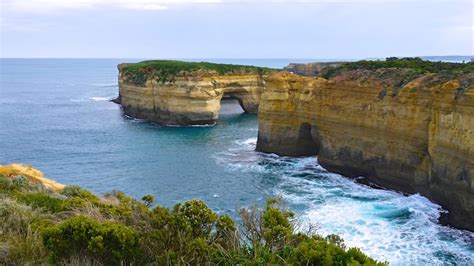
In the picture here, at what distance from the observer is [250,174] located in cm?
3209

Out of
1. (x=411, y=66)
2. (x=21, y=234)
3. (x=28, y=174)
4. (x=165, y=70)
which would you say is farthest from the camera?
(x=165, y=70)

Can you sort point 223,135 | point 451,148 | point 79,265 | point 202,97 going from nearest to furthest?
point 79,265 < point 451,148 < point 223,135 < point 202,97

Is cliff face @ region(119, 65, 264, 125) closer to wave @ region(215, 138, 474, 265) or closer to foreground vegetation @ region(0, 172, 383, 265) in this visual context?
wave @ region(215, 138, 474, 265)

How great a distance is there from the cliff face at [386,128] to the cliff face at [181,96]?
1844 centimetres

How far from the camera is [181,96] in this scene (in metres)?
55.8

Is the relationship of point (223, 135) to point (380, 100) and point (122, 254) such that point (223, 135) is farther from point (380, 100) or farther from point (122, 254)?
A: point (122, 254)

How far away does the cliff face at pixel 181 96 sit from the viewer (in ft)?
183

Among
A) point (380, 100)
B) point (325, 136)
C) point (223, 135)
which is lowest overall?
point (223, 135)

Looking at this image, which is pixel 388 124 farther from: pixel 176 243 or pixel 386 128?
pixel 176 243

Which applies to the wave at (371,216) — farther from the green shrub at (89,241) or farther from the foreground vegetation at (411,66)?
the foreground vegetation at (411,66)

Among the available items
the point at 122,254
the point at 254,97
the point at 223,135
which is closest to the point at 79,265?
the point at 122,254

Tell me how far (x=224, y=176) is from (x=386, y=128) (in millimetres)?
10758

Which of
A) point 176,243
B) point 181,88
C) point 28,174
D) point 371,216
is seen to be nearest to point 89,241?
point 176,243

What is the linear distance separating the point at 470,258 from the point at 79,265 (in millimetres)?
15382
